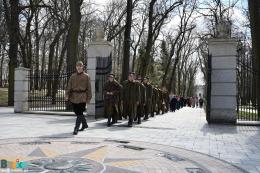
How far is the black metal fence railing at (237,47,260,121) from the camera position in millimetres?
14203

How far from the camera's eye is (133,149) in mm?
7844

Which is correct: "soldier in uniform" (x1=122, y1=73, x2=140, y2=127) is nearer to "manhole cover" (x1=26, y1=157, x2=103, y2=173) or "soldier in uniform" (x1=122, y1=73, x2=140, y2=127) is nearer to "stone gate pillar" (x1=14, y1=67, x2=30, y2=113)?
"manhole cover" (x1=26, y1=157, x2=103, y2=173)

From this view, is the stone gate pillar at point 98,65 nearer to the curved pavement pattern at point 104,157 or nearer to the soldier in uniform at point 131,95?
the soldier in uniform at point 131,95

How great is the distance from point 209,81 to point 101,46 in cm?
450

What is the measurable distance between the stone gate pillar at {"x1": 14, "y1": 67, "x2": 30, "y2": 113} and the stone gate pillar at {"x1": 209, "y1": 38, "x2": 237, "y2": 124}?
8.68 metres

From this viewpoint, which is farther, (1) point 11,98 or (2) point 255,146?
(1) point 11,98

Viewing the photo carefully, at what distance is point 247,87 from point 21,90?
9.94 metres

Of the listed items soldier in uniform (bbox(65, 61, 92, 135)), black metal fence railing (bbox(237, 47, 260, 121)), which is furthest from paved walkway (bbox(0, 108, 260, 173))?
black metal fence railing (bbox(237, 47, 260, 121))

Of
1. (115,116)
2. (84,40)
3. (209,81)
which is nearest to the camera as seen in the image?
(115,116)

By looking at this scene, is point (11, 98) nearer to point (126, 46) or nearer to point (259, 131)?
point (126, 46)

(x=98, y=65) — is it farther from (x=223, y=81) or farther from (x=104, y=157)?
(x=104, y=157)

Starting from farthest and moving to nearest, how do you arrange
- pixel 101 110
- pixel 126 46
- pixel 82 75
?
pixel 126 46 → pixel 101 110 → pixel 82 75

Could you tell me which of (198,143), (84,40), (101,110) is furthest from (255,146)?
(84,40)

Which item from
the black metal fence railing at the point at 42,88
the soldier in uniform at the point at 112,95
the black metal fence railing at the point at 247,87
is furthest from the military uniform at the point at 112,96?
the black metal fence railing at the point at 42,88
